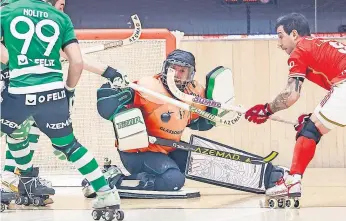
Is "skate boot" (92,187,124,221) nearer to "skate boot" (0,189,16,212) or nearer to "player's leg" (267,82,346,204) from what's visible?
"skate boot" (0,189,16,212)

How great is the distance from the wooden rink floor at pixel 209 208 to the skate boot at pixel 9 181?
0.13 m

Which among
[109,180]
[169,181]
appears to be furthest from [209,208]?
[109,180]

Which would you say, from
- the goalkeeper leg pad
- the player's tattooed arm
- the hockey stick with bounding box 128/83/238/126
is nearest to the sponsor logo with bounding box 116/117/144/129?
the goalkeeper leg pad

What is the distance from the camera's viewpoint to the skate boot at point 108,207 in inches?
93.5

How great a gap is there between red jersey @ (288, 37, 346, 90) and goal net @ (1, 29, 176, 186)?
4.25ft

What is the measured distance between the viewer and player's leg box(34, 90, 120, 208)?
2.33 meters

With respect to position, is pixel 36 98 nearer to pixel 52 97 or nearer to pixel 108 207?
pixel 52 97

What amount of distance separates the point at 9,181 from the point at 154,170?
2.10 feet

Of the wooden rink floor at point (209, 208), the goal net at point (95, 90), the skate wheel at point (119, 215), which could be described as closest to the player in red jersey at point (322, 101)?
the wooden rink floor at point (209, 208)

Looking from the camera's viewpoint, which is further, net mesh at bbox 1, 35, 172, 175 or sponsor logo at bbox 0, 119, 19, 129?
net mesh at bbox 1, 35, 172, 175

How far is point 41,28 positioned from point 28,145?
0.68 m

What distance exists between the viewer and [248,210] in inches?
104

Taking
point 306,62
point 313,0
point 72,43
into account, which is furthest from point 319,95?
point 72,43

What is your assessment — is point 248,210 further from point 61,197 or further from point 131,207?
point 61,197
